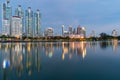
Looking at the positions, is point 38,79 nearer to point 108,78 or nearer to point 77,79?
point 77,79

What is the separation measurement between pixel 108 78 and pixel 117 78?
0.64 metres

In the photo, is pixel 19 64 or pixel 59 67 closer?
pixel 59 67

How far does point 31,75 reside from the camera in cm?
1572

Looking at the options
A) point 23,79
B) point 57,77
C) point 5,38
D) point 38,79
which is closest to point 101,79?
point 57,77

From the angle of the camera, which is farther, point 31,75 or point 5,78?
point 31,75

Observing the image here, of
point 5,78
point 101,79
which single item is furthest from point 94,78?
point 5,78

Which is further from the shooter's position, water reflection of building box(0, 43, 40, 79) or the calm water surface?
water reflection of building box(0, 43, 40, 79)

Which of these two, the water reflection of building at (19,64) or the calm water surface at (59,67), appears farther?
the water reflection of building at (19,64)

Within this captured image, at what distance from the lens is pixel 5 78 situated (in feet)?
48.1

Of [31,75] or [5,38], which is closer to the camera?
[31,75]

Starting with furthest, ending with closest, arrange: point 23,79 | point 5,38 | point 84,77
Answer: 1. point 5,38
2. point 84,77
3. point 23,79

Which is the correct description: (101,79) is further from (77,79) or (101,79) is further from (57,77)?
(57,77)

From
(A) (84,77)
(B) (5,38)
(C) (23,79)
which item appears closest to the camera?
(C) (23,79)

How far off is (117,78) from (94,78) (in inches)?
65.5
